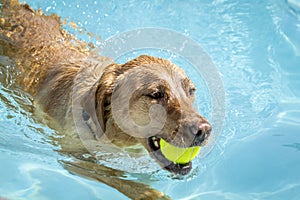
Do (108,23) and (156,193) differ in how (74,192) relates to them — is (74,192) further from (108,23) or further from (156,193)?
(108,23)

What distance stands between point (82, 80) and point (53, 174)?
3.61 feet

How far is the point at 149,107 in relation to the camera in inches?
157

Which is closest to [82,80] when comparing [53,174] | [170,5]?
[53,174]

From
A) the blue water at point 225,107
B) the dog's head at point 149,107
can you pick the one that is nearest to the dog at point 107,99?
the dog's head at point 149,107

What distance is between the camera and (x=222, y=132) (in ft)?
18.9

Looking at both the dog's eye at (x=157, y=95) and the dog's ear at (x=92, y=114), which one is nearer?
the dog's eye at (x=157, y=95)

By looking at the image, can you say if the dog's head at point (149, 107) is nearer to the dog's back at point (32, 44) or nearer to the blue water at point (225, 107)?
the blue water at point (225, 107)

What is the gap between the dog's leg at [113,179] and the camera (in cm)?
419

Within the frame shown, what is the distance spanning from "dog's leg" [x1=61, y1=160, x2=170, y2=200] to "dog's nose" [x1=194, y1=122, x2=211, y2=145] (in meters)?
0.79

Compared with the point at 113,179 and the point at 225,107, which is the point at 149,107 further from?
the point at 225,107

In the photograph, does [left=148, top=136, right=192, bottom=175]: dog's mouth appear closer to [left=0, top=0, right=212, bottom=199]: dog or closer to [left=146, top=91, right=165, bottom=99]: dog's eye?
[left=0, top=0, right=212, bottom=199]: dog

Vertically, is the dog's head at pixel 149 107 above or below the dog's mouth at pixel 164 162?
above

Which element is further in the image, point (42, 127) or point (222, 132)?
point (222, 132)

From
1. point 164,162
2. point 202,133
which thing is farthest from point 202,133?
point 164,162
